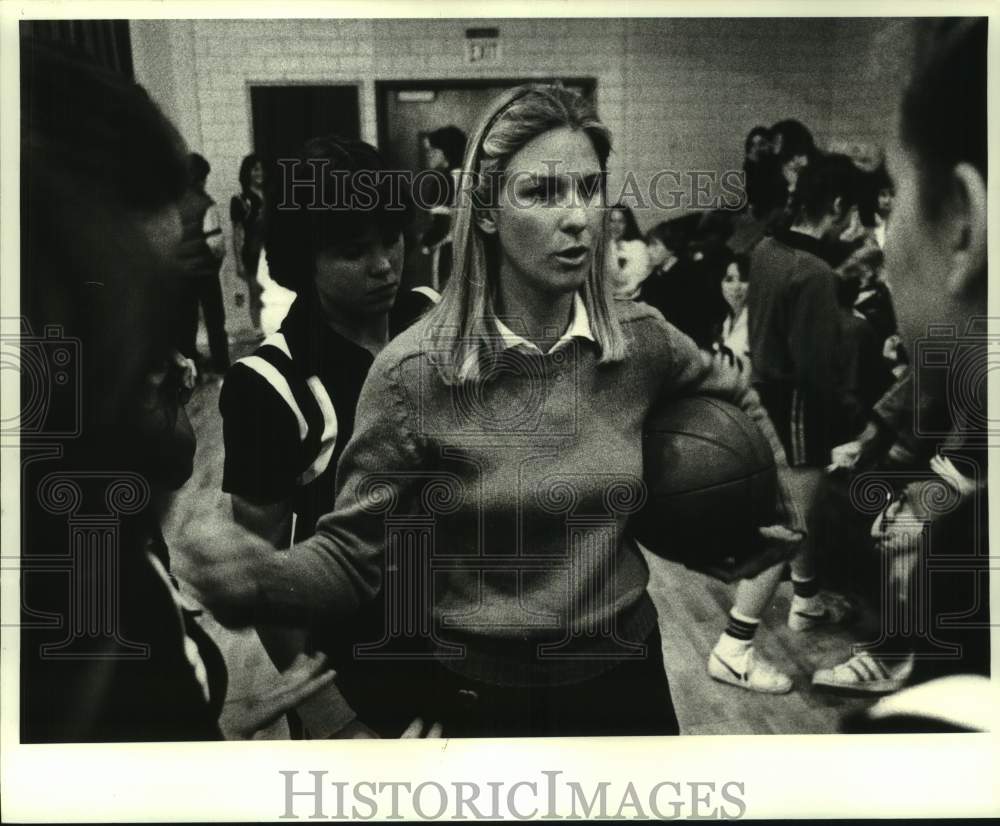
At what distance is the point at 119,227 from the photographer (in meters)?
5.00

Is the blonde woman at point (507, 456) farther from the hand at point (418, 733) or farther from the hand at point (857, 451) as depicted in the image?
the hand at point (857, 451)

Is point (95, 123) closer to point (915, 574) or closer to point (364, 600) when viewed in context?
point (364, 600)

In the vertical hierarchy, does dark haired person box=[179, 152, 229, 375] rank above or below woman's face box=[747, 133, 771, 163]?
below

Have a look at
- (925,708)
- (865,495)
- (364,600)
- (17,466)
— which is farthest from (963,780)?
(17,466)

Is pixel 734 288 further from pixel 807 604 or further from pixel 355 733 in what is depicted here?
pixel 355 733

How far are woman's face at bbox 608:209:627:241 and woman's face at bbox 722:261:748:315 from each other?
43cm

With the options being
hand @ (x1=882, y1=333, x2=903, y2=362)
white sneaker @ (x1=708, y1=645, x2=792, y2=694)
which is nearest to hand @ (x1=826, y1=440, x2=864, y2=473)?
hand @ (x1=882, y1=333, x2=903, y2=362)

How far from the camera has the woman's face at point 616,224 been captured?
5016mm

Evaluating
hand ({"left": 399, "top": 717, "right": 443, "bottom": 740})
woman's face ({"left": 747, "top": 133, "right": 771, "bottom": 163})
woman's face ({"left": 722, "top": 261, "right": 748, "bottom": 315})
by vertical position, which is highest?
woman's face ({"left": 747, "top": 133, "right": 771, "bottom": 163})

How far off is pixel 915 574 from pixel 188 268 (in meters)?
3.07

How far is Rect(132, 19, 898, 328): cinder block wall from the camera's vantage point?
4.99 meters

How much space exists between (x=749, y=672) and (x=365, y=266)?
2.17m

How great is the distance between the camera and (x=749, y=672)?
5.09m

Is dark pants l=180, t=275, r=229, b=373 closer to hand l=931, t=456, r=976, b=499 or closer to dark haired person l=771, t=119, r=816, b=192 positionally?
dark haired person l=771, t=119, r=816, b=192
